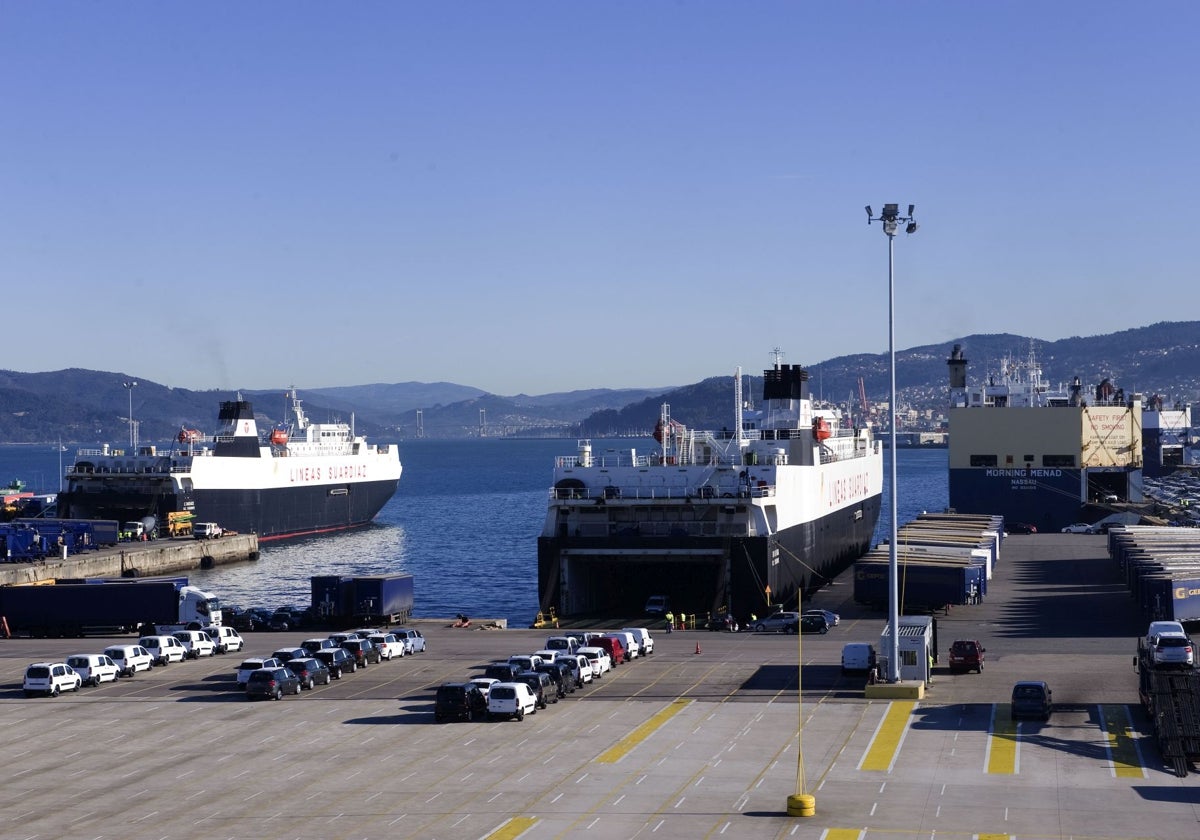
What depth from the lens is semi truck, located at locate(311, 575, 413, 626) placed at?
61656 millimetres

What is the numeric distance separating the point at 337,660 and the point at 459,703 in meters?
9.66

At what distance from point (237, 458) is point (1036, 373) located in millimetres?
76864

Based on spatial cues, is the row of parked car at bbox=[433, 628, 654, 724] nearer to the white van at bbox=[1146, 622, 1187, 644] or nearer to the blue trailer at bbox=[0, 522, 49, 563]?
the white van at bbox=[1146, 622, 1187, 644]

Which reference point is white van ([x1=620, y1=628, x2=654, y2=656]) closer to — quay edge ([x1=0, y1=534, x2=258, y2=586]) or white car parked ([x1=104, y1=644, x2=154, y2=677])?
white car parked ([x1=104, y1=644, x2=154, y2=677])

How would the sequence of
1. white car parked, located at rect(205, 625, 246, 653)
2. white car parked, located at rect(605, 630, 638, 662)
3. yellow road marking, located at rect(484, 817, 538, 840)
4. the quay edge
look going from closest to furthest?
yellow road marking, located at rect(484, 817, 538, 840), white car parked, located at rect(605, 630, 638, 662), white car parked, located at rect(205, 625, 246, 653), the quay edge

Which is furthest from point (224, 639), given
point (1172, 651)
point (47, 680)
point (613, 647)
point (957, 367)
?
point (957, 367)

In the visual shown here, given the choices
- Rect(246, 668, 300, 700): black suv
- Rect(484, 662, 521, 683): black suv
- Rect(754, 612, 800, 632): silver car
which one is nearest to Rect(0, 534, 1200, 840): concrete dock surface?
Rect(246, 668, 300, 700): black suv

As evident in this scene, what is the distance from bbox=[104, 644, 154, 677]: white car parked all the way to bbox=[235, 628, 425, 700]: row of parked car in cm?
315

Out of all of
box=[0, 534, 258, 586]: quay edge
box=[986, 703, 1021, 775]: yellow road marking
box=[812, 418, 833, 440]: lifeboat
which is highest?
box=[812, 418, 833, 440]: lifeboat

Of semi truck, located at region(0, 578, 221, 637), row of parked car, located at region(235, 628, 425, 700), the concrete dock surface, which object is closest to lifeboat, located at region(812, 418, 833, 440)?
the concrete dock surface

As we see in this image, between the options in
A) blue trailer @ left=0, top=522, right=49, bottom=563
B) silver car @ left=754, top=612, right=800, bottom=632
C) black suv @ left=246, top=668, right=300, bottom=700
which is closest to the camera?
black suv @ left=246, top=668, right=300, bottom=700

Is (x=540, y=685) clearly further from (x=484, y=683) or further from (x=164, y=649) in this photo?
(x=164, y=649)

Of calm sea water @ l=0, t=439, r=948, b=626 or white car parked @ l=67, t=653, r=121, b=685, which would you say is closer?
white car parked @ l=67, t=653, r=121, b=685

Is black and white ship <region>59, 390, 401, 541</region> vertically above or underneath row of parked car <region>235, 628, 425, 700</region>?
above
